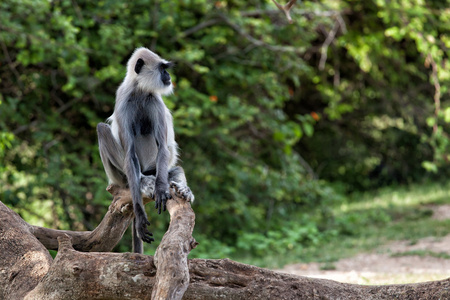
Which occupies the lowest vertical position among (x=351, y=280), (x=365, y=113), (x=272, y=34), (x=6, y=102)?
(x=351, y=280)

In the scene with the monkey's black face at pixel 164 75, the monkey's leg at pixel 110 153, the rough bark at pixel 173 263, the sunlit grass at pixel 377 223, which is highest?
the sunlit grass at pixel 377 223

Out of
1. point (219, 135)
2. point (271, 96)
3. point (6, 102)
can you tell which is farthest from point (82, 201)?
point (271, 96)

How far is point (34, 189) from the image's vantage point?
7.51m

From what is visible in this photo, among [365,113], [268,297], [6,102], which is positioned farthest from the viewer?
[365,113]

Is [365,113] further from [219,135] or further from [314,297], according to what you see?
[314,297]

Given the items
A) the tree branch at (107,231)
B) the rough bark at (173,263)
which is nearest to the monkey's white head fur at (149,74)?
the tree branch at (107,231)

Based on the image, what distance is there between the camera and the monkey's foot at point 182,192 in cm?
345

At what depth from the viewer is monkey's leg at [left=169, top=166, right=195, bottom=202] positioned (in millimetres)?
3472

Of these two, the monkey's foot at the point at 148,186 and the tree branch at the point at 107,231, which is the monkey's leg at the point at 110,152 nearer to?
the tree branch at the point at 107,231

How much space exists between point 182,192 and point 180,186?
121 millimetres

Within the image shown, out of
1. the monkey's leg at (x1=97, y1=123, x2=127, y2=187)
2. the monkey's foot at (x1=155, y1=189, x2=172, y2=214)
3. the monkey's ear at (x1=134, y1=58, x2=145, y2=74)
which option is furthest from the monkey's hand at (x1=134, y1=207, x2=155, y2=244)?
the monkey's ear at (x1=134, y1=58, x2=145, y2=74)

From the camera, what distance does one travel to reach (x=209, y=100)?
7.88 m

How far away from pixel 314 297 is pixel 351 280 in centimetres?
271

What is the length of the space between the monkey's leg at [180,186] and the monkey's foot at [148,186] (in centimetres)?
14
